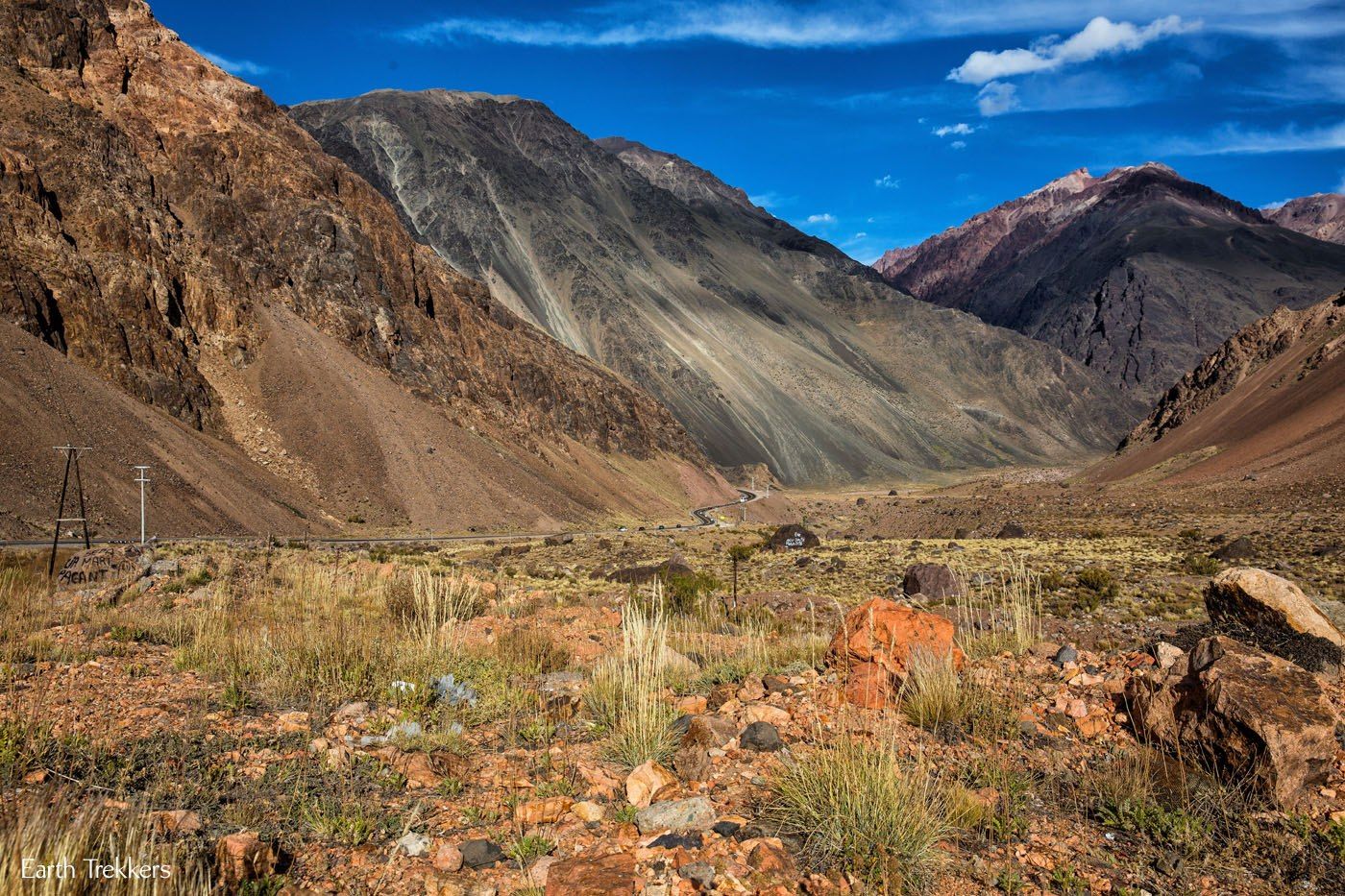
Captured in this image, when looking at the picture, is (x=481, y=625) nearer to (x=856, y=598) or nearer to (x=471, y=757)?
(x=471, y=757)

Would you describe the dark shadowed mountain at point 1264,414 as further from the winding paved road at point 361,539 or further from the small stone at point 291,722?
the small stone at point 291,722

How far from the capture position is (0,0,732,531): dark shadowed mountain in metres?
33.6

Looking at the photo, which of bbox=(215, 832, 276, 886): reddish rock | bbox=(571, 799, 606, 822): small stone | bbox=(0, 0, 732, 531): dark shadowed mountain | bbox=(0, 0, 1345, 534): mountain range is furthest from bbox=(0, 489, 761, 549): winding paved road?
bbox=(571, 799, 606, 822): small stone

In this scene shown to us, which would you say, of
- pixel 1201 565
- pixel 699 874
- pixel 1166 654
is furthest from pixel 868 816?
pixel 1201 565

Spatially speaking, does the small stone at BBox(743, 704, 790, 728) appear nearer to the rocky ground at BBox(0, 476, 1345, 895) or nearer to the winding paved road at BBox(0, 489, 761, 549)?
the rocky ground at BBox(0, 476, 1345, 895)

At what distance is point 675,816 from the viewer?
432 centimetres

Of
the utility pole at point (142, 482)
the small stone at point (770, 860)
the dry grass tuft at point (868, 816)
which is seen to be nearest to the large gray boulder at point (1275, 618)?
the dry grass tuft at point (868, 816)

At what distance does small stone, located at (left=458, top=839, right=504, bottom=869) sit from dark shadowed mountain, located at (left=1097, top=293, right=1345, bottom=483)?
4050 centimetres

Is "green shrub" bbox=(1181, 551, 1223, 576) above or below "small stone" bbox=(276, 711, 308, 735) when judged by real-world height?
above

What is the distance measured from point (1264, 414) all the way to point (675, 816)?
59554 mm

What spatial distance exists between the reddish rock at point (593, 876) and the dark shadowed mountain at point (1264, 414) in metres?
40.2

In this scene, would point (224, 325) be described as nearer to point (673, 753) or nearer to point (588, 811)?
point (673, 753)

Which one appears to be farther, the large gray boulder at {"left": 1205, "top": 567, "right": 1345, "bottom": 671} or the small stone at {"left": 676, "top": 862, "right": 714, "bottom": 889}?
the large gray boulder at {"left": 1205, "top": 567, "right": 1345, "bottom": 671}

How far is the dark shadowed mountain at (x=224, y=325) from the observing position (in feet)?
110
